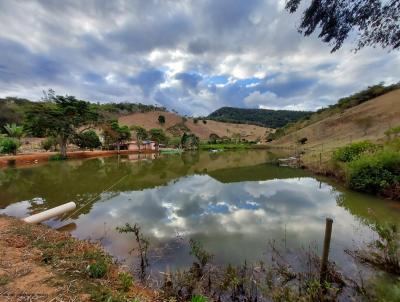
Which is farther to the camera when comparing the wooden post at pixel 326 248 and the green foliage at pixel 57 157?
the green foliage at pixel 57 157

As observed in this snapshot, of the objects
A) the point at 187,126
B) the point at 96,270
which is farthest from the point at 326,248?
the point at 187,126

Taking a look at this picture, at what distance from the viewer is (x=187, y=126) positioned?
91.9 meters

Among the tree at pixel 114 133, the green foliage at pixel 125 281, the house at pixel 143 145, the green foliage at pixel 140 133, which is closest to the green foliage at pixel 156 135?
the green foliage at pixel 140 133

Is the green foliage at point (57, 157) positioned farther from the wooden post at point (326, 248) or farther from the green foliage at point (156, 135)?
the wooden post at point (326, 248)

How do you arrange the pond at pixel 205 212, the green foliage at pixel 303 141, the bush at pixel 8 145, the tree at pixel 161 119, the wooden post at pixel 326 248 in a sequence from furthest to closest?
the tree at pixel 161 119, the green foliage at pixel 303 141, the bush at pixel 8 145, the pond at pixel 205 212, the wooden post at pixel 326 248

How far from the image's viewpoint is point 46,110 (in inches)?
1188

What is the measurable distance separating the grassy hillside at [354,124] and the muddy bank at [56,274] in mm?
45722

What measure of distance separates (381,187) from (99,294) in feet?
45.9

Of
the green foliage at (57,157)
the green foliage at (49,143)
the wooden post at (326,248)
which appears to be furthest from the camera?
the green foliage at (49,143)

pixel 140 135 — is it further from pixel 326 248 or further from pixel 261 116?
pixel 261 116

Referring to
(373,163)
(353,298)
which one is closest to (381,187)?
(373,163)

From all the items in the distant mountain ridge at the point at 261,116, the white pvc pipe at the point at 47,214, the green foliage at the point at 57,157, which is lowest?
the white pvc pipe at the point at 47,214

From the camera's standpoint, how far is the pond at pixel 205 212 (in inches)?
292

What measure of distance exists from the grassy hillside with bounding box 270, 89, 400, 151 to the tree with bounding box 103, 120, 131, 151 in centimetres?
3566
